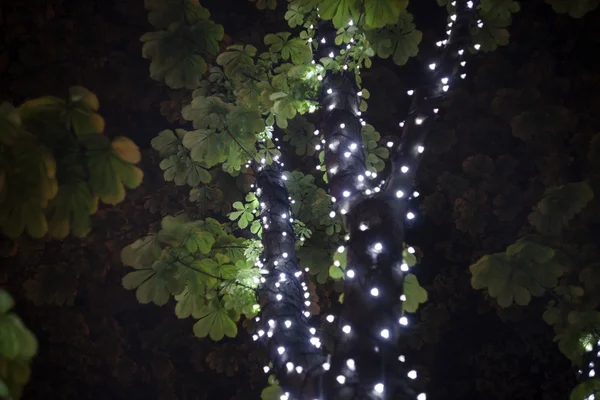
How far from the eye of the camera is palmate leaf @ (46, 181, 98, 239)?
142 centimetres

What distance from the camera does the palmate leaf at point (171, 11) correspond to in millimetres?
3348

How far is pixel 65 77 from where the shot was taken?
6270 millimetres

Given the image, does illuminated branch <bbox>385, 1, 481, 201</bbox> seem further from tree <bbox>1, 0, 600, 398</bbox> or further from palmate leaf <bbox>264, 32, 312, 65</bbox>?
palmate leaf <bbox>264, 32, 312, 65</bbox>

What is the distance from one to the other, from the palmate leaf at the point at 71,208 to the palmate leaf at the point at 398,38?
2.64m

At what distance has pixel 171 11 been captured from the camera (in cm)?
336

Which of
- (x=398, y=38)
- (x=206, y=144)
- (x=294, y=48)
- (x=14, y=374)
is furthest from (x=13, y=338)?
(x=398, y=38)

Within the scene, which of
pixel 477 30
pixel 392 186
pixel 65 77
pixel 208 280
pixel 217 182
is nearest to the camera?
pixel 392 186

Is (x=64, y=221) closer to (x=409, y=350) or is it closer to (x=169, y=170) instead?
(x=169, y=170)

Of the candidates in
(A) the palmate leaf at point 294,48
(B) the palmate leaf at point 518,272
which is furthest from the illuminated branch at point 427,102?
(A) the palmate leaf at point 294,48

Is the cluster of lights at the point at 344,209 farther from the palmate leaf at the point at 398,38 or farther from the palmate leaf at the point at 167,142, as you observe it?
the palmate leaf at the point at 167,142

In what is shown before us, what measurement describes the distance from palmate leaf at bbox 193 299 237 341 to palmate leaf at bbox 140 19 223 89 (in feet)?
5.08

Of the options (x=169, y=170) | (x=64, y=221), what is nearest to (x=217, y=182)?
(x=169, y=170)

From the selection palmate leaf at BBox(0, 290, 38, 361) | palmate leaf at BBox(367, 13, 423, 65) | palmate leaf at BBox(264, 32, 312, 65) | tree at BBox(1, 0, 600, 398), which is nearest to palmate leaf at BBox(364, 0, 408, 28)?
tree at BBox(1, 0, 600, 398)

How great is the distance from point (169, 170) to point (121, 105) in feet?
11.3
